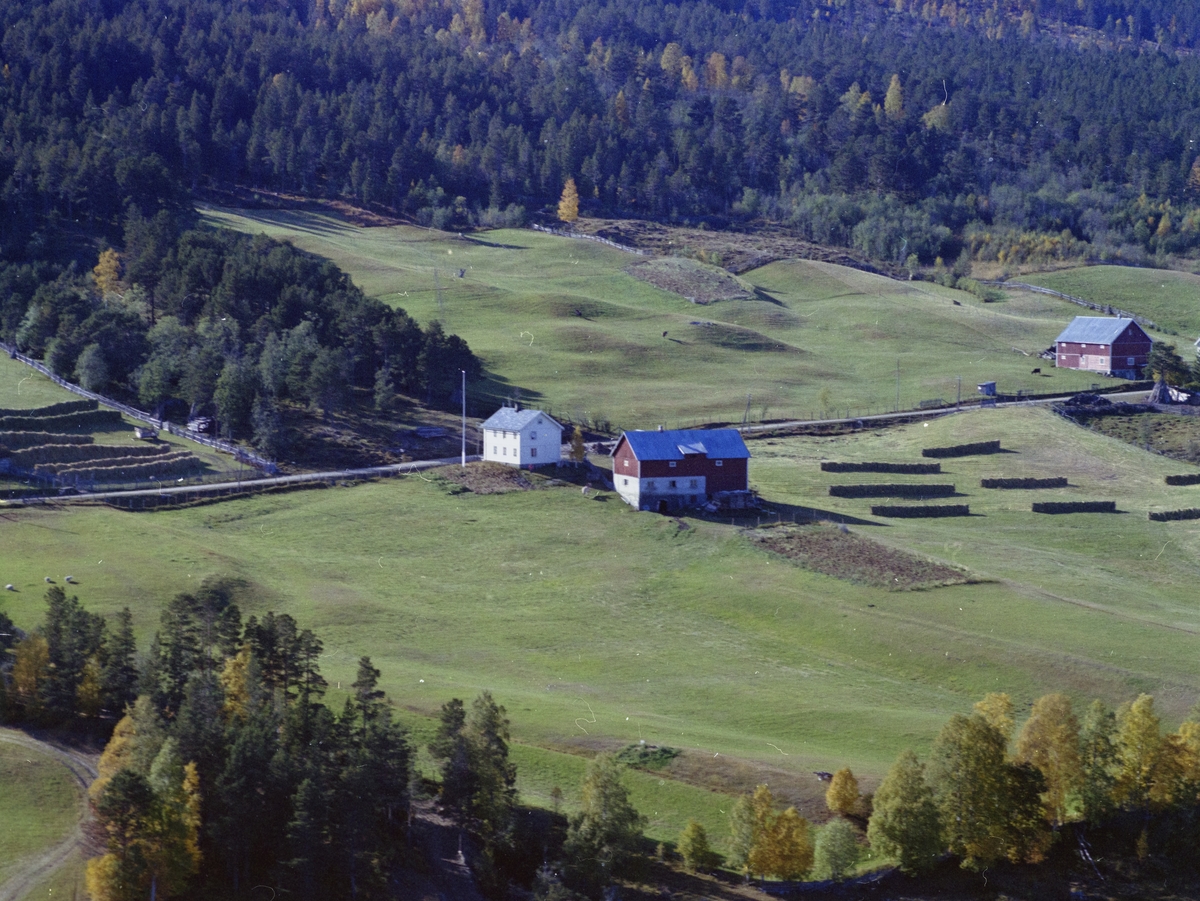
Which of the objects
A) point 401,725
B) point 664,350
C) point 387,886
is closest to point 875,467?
point 664,350

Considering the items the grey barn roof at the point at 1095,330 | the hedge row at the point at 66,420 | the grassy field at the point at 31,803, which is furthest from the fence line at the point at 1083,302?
the grassy field at the point at 31,803

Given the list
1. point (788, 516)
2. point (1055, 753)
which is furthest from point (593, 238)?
point (1055, 753)

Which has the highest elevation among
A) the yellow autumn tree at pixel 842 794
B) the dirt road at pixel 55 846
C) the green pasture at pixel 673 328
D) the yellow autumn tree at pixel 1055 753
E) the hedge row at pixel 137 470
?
the green pasture at pixel 673 328

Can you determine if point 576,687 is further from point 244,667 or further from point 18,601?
point 18,601

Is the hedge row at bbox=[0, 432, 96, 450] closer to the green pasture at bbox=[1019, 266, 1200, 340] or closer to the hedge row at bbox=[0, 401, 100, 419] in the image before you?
the hedge row at bbox=[0, 401, 100, 419]

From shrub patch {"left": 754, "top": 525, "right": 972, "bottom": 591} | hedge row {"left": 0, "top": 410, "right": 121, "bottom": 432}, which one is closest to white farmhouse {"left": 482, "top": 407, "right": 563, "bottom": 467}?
shrub patch {"left": 754, "top": 525, "right": 972, "bottom": 591}

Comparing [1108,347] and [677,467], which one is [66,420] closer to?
[677,467]

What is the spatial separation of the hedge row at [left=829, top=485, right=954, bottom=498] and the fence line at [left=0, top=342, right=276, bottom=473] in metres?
39.1

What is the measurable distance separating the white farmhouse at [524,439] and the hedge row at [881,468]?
20.8m

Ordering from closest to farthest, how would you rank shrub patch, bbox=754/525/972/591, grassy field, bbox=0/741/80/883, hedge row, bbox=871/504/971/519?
grassy field, bbox=0/741/80/883
shrub patch, bbox=754/525/972/591
hedge row, bbox=871/504/971/519

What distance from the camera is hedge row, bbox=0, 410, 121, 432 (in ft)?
305

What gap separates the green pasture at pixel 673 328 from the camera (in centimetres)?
12500

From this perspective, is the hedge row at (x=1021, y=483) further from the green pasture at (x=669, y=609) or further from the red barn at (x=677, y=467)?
the red barn at (x=677, y=467)

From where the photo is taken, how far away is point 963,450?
10869 centimetres
